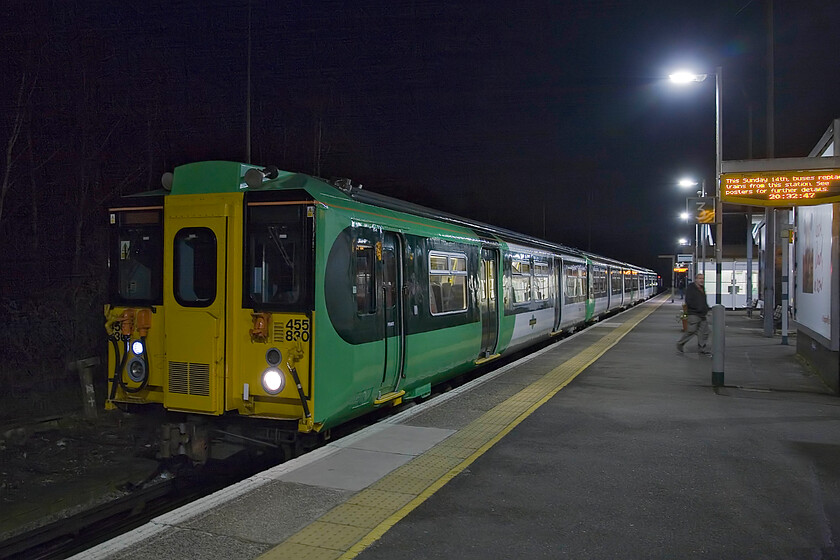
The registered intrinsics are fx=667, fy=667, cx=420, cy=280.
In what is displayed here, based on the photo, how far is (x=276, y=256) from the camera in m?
6.51

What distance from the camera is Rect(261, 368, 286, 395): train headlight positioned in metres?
6.33

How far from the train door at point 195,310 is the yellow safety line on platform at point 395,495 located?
1997 millimetres

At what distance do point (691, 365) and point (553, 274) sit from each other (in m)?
5.58

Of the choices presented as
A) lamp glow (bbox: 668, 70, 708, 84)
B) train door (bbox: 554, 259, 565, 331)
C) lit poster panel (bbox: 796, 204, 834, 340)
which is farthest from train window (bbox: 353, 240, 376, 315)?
train door (bbox: 554, 259, 565, 331)

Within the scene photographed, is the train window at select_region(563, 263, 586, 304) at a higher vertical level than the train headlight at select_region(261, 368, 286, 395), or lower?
higher

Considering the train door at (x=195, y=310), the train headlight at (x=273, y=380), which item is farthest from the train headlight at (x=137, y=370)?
the train headlight at (x=273, y=380)

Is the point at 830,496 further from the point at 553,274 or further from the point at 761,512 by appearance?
the point at 553,274

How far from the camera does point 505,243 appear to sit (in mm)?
13758

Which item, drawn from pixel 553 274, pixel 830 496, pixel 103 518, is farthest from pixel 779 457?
pixel 553 274

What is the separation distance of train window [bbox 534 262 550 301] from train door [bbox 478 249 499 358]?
3.68 meters

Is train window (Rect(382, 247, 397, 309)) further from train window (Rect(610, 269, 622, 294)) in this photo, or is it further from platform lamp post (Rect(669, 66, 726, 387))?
train window (Rect(610, 269, 622, 294))

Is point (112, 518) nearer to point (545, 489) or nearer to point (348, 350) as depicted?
point (348, 350)

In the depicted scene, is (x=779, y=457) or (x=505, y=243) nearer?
(x=779, y=457)

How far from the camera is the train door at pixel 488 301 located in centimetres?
1189
